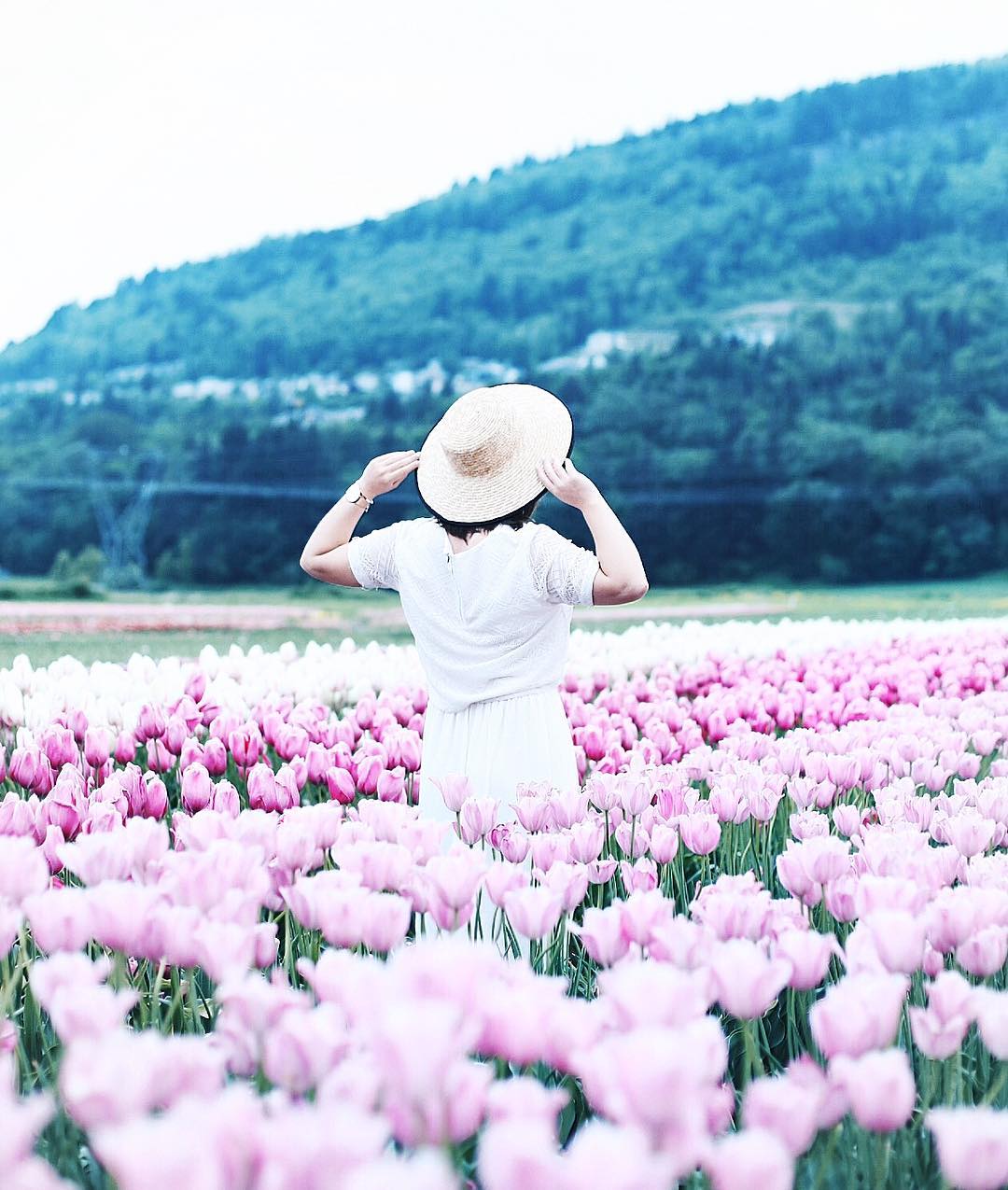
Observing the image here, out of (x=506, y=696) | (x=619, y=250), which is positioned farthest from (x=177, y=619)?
(x=619, y=250)

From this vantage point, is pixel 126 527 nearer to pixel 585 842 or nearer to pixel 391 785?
pixel 391 785

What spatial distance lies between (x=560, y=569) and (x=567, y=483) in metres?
0.19

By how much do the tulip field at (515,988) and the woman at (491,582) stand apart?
0.74ft

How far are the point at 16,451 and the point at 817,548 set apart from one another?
24208 millimetres

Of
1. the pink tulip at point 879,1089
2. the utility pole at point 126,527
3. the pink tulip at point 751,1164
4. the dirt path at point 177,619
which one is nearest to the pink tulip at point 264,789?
the pink tulip at point 879,1089

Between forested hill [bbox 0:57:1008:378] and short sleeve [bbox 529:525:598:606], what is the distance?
46983 millimetres

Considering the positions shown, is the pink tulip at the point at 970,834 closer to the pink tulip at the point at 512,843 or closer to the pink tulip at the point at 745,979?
the pink tulip at the point at 512,843

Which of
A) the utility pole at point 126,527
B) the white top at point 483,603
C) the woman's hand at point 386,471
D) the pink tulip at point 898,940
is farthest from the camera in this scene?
the utility pole at point 126,527

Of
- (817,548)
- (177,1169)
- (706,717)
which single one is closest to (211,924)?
(177,1169)

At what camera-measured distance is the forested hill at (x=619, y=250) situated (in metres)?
53.3

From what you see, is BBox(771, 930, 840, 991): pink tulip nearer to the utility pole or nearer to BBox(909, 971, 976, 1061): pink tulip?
BBox(909, 971, 976, 1061): pink tulip

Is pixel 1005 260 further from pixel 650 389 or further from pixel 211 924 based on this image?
pixel 211 924

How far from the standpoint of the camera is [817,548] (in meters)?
37.5

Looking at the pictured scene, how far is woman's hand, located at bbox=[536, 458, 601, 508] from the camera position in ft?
9.27
